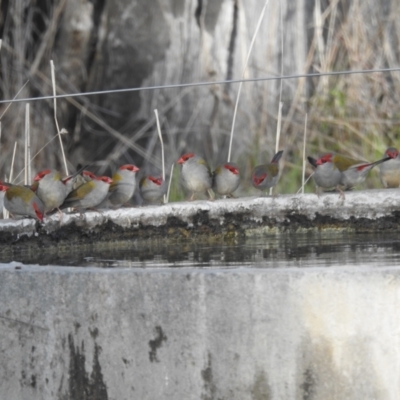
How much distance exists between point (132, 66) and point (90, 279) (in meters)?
7.22

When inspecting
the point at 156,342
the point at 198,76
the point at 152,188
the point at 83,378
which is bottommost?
the point at 83,378

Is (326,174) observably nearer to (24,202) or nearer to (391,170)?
(391,170)

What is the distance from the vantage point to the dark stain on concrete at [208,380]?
3.09m

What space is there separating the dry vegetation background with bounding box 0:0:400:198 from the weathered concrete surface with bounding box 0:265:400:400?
5245 millimetres

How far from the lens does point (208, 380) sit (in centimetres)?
309

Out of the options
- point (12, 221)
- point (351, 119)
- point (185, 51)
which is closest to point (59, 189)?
point (12, 221)

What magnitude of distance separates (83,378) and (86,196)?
2267 mm

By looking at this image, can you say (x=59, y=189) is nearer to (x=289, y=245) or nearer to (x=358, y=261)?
(x=289, y=245)

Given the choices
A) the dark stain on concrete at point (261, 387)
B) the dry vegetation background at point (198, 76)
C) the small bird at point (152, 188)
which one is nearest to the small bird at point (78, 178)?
the small bird at point (152, 188)

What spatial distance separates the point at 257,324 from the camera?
305 cm

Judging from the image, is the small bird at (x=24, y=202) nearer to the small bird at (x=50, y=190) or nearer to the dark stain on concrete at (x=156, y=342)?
the small bird at (x=50, y=190)

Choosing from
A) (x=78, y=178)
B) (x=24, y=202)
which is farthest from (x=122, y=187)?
(x=24, y=202)

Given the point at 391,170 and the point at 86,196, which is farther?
the point at 391,170

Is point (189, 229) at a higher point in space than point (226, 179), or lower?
lower
